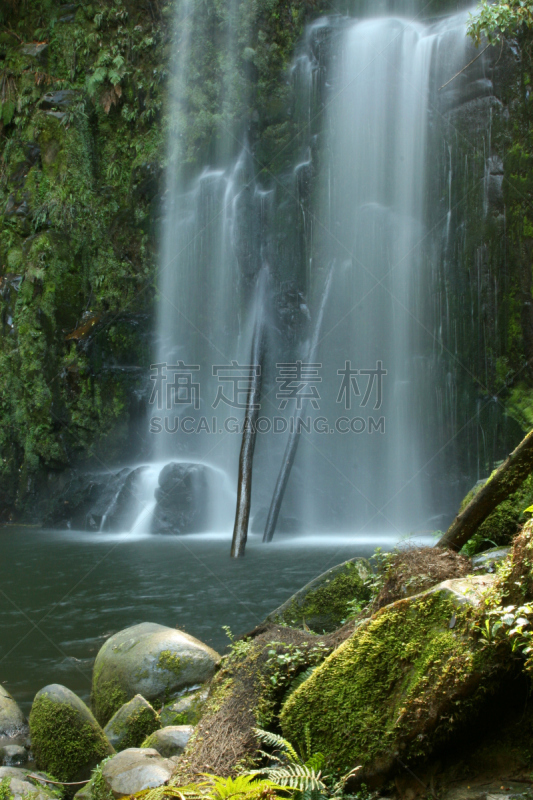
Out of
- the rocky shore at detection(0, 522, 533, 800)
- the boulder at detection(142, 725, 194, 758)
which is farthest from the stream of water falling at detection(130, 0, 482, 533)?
the rocky shore at detection(0, 522, 533, 800)

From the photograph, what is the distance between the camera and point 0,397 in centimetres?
1775

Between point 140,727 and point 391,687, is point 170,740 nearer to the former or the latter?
point 140,727

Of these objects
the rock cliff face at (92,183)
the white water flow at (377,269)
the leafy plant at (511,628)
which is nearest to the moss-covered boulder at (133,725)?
the leafy plant at (511,628)

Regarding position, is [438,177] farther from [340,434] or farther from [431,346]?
[340,434]

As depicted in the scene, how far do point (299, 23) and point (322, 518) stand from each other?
1339 cm

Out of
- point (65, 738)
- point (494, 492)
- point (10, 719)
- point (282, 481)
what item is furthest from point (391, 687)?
point (282, 481)

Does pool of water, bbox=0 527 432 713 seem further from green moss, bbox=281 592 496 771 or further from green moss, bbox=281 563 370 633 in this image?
green moss, bbox=281 592 496 771

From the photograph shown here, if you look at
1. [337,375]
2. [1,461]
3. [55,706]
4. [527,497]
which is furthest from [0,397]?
[527,497]

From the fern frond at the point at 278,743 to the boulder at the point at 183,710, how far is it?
1666 millimetres

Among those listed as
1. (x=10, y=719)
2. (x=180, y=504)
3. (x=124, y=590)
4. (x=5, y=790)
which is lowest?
(x=124, y=590)

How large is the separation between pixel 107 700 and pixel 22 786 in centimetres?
126

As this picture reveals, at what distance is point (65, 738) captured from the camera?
3.85 meters

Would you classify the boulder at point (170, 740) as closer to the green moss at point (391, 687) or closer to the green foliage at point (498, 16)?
the green moss at point (391, 687)

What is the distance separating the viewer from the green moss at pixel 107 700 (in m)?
4.48
